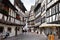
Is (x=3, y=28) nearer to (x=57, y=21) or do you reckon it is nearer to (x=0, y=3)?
(x=0, y=3)

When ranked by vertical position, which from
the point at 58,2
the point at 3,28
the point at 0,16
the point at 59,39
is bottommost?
the point at 59,39

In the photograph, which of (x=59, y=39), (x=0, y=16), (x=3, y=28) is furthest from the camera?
(x=3, y=28)

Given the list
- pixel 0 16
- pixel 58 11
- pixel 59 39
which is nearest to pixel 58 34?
pixel 59 39

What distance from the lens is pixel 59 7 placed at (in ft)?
64.0

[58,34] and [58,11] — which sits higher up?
[58,11]

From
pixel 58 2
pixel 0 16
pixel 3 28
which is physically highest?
pixel 58 2

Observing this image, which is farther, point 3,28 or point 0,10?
point 3,28

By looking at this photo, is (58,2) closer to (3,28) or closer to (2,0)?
(2,0)

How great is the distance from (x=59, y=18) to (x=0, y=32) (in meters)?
9.31

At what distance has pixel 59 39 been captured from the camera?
748 inches

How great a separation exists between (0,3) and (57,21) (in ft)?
29.0

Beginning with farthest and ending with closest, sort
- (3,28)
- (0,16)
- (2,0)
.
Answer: (3,28) → (2,0) → (0,16)

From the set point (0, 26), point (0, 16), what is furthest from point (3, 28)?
point (0, 16)

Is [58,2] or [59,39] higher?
[58,2]
